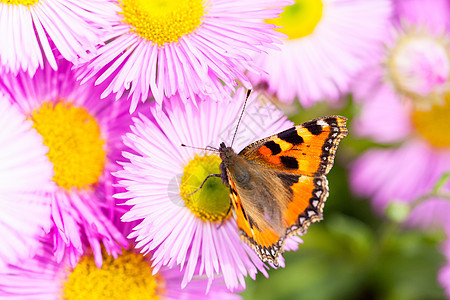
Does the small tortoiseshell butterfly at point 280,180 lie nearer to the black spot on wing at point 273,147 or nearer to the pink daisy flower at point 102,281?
the black spot on wing at point 273,147

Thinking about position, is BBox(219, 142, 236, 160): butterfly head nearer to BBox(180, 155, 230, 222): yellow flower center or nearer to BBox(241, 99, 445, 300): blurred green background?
BBox(180, 155, 230, 222): yellow flower center

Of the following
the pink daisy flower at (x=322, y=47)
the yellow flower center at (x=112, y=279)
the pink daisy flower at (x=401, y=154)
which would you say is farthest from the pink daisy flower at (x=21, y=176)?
the pink daisy flower at (x=401, y=154)

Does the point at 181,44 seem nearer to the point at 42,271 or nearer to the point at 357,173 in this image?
the point at 42,271

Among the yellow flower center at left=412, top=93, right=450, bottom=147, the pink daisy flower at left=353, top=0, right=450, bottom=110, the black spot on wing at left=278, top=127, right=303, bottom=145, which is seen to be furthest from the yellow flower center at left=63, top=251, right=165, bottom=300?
the yellow flower center at left=412, top=93, right=450, bottom=147

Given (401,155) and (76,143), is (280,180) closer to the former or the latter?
(76,143)

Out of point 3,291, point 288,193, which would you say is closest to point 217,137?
point 288,193

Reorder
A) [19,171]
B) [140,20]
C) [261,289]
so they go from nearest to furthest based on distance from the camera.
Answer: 1. [19,171]
2. [140,20]
3. [261,289]
